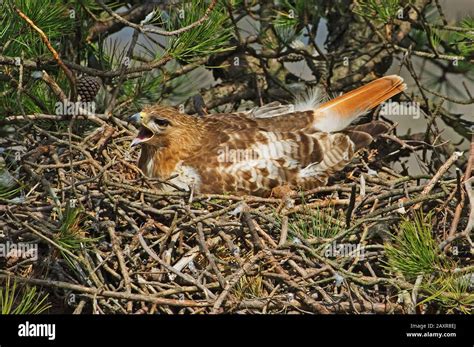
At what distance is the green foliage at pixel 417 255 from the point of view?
4.07 metres

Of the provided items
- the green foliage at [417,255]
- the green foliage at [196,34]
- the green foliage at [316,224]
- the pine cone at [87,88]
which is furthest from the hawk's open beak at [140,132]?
the green foliage at [417,255]

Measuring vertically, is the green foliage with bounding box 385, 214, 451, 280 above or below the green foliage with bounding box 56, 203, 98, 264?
below

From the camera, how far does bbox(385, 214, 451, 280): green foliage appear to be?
4070 millimetres

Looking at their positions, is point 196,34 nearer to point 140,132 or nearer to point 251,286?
point 140,132

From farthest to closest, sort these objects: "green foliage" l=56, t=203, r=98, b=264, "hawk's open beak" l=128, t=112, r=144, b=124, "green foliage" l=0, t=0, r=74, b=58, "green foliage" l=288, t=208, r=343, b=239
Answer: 1. "hawk's open beak" l=128, t=112, r=144, b=124
2. "green foliage" l=0, t=0, r=74, b=58
3. "green foliage" l=288, t=208, r=343, b=239
4. "green foliage" l=56, t=203, r=98, b=264

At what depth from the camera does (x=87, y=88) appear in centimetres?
528

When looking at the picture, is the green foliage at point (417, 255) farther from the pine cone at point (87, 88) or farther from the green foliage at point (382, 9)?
the pine cone at point (87, 88)

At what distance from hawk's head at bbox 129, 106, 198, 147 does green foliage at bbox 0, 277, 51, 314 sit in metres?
1.26

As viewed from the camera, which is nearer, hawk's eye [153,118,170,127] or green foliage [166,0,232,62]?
green foliage [166,0,232,62]

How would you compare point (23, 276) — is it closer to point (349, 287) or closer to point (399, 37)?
point (349, 287)

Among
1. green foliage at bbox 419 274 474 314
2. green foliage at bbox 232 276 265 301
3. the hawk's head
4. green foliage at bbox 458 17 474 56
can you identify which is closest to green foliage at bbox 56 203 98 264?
green foliage at bbox 232 276 265 301

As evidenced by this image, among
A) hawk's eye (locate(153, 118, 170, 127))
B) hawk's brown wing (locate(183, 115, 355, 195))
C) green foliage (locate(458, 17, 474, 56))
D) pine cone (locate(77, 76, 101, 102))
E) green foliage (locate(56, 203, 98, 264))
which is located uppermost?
green foliage (locate(458, 17, 474, 56))

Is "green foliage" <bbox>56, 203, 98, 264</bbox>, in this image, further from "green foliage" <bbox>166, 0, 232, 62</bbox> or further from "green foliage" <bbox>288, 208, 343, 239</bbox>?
"green foliage" <bbox>166, 0, 232, 62</bbox>

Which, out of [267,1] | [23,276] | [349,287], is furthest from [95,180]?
[267,1]
